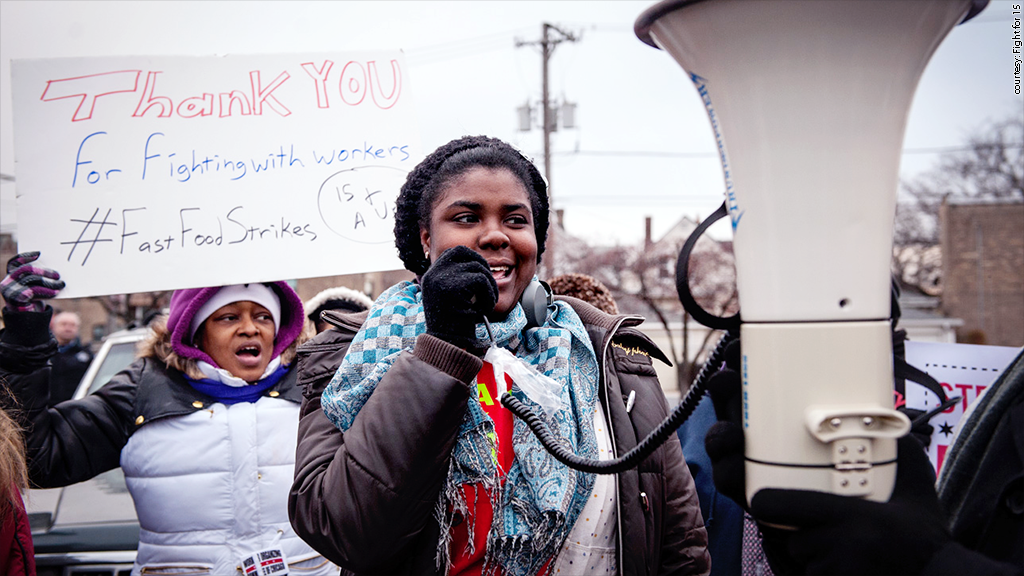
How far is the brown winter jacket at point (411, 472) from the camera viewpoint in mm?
1377

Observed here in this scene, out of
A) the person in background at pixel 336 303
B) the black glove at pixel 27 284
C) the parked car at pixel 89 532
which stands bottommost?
the parked car at pixel 89 532

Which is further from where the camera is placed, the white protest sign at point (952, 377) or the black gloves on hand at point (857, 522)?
the white protest sign at point (952, 377)

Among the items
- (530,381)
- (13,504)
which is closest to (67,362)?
(13,504)

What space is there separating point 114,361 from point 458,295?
4.01 meters

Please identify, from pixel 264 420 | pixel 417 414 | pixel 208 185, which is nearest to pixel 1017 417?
pixel 417 414

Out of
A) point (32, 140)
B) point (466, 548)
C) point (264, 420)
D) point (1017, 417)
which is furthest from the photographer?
point (264, 420)

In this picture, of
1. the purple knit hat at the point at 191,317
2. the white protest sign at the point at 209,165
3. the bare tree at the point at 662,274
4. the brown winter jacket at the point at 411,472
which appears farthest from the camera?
the bare tree at the point at 662,274

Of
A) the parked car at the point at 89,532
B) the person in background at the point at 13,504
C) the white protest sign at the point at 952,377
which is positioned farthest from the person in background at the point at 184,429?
the white protest sign at the point at 952,377

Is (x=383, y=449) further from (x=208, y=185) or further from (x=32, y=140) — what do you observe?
(x=32, y=140)

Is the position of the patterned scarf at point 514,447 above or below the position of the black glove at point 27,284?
below

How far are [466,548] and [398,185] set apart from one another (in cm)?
159

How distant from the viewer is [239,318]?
8.87ft

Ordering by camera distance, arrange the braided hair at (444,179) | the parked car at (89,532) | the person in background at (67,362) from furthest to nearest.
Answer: the person in background at (67,362)
the parked car at (89,532)
the braided hair at (444,179)

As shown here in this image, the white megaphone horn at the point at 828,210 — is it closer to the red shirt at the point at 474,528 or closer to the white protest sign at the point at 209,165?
the red shirt at the point at 474,528
